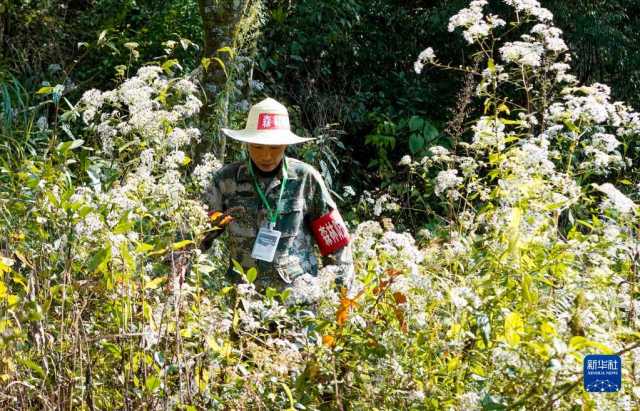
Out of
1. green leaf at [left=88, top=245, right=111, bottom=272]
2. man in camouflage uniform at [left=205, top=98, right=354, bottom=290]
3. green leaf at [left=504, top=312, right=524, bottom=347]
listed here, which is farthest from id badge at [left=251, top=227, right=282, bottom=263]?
green leaf at [left=504, top=312, right=524, bottom=347]

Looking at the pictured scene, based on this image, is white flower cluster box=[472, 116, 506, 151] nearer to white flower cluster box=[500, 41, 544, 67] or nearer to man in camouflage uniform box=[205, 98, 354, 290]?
white flower cluster box=[500, 41, 544, 67]

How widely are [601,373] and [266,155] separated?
5.72 ft

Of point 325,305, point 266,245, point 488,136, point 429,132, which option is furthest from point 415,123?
point 325,305

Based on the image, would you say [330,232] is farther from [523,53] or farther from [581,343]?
[581,343]

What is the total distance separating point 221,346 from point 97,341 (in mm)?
338

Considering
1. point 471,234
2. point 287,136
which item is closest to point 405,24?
point 287,136

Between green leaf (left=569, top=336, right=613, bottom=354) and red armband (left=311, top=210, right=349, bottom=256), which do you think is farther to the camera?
red armband (left=311, top=210, right=349, bottom=256)

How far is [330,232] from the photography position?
3463 millimetres

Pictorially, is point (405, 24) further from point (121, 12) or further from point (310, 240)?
point (310, 240)

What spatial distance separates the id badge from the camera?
11.1 feet

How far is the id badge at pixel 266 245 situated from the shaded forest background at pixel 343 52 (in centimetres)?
379

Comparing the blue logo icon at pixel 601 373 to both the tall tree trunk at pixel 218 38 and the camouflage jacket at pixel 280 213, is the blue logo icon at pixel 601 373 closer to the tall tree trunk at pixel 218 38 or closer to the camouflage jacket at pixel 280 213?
the camouflage jacket at pixel 280 213

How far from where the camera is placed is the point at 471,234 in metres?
2.93

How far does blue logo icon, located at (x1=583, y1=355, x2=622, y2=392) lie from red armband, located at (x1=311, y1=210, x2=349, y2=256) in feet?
4.81
